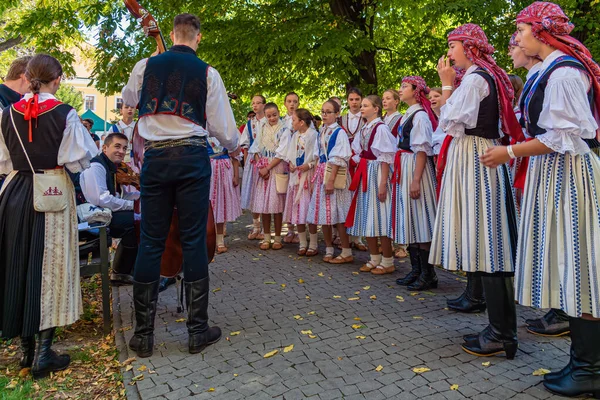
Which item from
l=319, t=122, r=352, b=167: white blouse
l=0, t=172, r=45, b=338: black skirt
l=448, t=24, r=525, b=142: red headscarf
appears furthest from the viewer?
l=319, t=122, r=352, b=167: white blouse

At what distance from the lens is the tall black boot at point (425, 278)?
5.26m

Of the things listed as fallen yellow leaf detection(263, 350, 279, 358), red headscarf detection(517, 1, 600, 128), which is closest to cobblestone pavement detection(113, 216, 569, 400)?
fallen yellow leaf detection(263, 350, 279, 358)

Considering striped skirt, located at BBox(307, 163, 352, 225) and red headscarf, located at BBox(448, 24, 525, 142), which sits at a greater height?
red headscarf, located at BBox(448, 24, 525, 142)

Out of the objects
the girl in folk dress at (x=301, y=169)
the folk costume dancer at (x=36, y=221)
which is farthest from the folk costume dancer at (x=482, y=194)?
the girl in folk dress at (x=301, y=169)

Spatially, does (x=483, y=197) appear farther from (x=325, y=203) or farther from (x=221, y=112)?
(x=325, y=203)

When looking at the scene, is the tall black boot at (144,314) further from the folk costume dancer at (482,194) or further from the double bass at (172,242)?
the folk costume dancer at (482,194)

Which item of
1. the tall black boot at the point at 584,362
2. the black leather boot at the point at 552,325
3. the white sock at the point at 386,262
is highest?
the tall black boot at the point at 584,362

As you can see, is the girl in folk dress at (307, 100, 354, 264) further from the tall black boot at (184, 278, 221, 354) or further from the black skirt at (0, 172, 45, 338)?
the black skirt at (0, 172, 45, 338)

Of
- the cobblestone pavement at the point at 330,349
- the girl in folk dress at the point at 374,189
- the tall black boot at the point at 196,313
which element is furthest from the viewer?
the girl in folk dress at the point at 374,189

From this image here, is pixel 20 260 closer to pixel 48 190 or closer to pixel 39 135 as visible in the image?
pixel 48 190

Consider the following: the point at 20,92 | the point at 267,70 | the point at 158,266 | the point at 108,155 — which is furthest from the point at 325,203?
the point at 267,70

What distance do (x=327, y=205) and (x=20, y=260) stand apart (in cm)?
377

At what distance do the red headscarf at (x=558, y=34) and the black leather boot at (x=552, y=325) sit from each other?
175 cm

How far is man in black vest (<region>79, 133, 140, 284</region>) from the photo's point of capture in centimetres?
496
